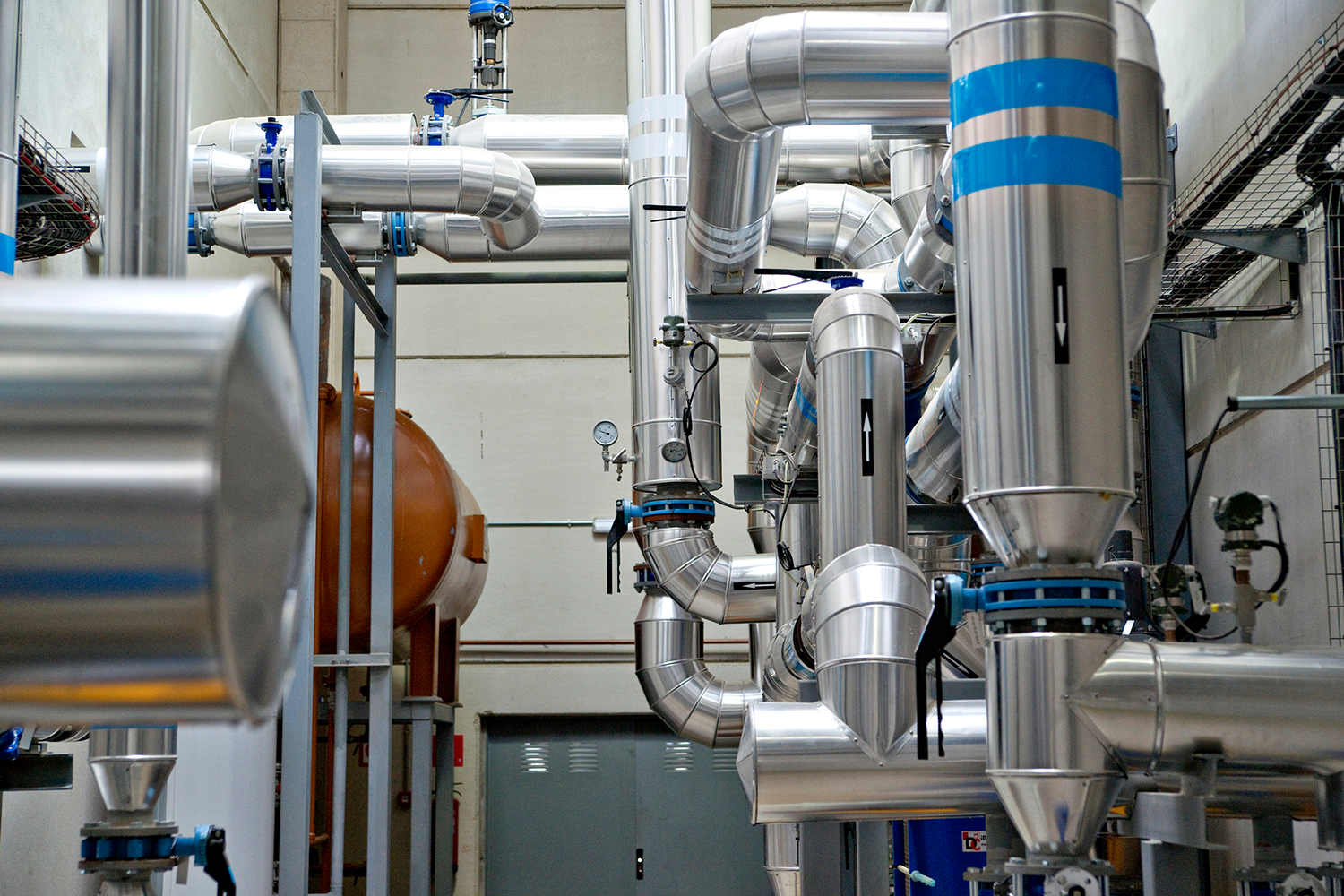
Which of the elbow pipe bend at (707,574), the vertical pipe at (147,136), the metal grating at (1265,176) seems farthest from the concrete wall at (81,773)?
the metal grating at (1265,176)

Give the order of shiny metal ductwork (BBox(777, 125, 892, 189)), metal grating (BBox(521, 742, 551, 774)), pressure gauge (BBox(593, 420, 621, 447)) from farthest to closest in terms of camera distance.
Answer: metal grating (BBox(521, 742, 551, 774)), pressure gauge (BBox(593, 420, 621, 447)), shiny metal ductwork (BBox(777, 125, 892, 189))

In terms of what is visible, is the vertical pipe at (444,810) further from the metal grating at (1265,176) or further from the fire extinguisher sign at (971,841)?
the metal grating at (1265,176)

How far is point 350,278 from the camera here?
5391 millimetres

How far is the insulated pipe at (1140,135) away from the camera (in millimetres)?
2540

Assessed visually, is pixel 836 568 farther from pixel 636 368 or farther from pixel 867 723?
pixel 636 368

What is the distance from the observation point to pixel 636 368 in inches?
243

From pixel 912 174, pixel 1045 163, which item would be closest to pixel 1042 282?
pixel 1045 163

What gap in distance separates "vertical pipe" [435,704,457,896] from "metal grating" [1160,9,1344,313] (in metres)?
4.74

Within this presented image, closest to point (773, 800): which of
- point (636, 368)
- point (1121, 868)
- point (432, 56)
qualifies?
point (1121, 868)

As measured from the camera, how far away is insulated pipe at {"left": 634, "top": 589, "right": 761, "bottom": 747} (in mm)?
7281

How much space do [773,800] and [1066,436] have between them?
3.63 ft

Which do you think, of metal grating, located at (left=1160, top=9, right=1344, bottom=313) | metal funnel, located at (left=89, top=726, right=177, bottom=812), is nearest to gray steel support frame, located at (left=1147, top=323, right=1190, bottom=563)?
metal grating, located at (left=1160, top=9, right=1344, bottom=313)

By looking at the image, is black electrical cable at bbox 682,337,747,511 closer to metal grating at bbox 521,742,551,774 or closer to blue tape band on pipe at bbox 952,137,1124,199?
metal grating at bbox 521,742,551,774

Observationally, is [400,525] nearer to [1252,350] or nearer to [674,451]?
[674,451]
